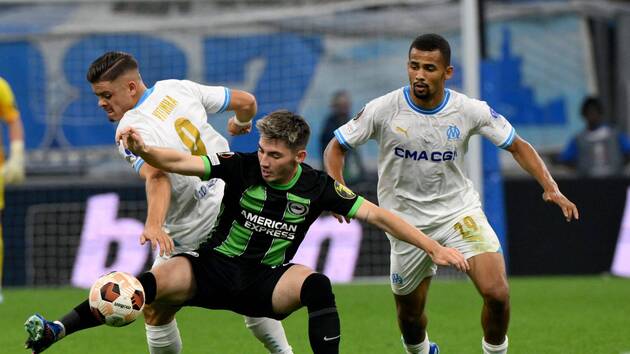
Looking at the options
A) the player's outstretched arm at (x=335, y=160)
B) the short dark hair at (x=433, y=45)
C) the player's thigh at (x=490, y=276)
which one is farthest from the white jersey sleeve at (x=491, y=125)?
the player's outstretched arm at (x=335, y=160)

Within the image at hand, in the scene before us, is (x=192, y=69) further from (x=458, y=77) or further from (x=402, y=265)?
(x=402, y=265)

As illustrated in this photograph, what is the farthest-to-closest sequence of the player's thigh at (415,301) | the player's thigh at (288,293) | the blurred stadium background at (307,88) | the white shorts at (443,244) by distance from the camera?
the blurred stadium background at (307,88) → the player's thigh at (415,301) → the white shorts at (443,244) → the player's thigh at (288,293)

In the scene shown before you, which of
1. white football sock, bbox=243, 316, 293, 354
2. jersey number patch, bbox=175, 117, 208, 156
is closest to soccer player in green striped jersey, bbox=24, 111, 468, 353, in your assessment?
white football sock, bbox=243, 316, 293, 354

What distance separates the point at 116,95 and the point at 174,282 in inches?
49.3

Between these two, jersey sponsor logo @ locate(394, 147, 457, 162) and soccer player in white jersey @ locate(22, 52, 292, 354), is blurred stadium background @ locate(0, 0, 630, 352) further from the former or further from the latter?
soccer player in white jersey @ locate(22, 52, 292, 354)

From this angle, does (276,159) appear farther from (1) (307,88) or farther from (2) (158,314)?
(1) (307,88)

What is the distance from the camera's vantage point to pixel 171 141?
7395 millimetres

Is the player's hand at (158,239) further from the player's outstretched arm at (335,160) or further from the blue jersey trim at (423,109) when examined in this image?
the blue jersey trim at (423,109)

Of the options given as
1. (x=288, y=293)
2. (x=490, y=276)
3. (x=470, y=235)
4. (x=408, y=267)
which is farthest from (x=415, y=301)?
(x=288, y=293)

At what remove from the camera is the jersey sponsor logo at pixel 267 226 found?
694 cm

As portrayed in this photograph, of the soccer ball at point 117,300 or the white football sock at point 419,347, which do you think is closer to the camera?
the soccer ball at point 117,300

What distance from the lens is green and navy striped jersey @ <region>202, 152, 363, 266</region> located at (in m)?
6.93

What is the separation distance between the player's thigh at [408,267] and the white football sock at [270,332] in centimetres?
85

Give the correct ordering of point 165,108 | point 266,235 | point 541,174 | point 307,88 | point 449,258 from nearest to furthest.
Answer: point 449,258
point 266,235
point 165,108
point 541,174
point 307,88
